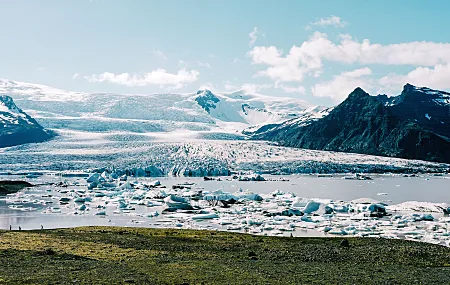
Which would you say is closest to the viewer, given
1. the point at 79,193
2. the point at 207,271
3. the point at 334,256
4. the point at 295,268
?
the point at 207,271

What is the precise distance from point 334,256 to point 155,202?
32.2m

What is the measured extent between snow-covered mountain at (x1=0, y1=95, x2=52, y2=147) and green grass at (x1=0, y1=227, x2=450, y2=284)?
112 m

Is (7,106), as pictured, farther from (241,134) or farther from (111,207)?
(111,207)

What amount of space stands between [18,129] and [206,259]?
454 feet

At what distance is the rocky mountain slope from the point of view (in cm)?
14500

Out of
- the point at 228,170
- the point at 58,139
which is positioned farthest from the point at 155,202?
the point at 58,139

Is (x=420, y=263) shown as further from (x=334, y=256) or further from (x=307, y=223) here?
(x=307, y=223)

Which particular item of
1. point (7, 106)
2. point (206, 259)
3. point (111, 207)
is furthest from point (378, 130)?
point (206, 259)

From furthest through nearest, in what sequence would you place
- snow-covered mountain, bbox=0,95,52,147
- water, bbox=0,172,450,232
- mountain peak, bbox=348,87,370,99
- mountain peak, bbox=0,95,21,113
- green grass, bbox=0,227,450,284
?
mountain peak, bbox=348,87,370,99, mountain peak, bbox=0,95,21,113, snow-covered mountain, bbox=0,95,52,147, water, bbox=0,172,450,232, green grass, bbox=0,227,450,284

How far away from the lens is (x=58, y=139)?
403 ft

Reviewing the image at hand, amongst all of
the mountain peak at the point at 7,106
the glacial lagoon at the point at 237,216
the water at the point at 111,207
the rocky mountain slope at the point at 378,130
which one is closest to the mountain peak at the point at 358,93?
the rocky mountain slope at the point at 378,130

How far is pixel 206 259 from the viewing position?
19734 millimetres

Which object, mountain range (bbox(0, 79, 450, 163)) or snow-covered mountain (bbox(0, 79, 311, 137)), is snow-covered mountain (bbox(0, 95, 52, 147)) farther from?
snow-covered mountain (bbox(0, 79, 311, 137))

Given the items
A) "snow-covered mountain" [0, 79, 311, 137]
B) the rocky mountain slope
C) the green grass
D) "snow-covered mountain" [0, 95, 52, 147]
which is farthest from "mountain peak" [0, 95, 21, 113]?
the green grass
